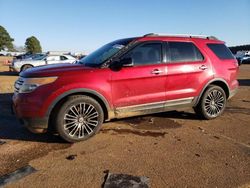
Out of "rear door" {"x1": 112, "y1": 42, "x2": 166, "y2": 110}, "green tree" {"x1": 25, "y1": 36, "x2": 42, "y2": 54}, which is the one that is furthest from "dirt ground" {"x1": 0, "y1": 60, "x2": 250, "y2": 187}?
"green tree" {"x1": 25, "y1": 36, "x2": 42, "y2": 54}

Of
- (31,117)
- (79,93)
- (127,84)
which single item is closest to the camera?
(31,117)

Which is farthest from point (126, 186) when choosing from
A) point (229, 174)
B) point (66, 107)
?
point (66, 107)

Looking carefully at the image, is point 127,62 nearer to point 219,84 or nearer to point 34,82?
point 34,82

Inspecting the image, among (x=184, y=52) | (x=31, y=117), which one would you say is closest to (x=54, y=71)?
(x=31, y=117)

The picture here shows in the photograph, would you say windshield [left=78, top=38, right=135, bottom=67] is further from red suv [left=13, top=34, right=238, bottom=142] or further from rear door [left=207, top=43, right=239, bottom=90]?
rear door [left=207, top=43, right=239, bottom=90]

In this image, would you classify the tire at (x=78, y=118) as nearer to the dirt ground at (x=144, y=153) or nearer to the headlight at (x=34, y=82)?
the dirt ground at (x=144, y=153)

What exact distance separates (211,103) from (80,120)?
10.1 feet

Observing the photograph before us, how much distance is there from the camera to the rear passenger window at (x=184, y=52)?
6012 millimetres

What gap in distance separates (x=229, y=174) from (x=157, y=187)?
3.43 ft

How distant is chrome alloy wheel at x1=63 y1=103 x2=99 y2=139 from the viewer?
16.5ft

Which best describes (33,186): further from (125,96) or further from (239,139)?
(239,139)

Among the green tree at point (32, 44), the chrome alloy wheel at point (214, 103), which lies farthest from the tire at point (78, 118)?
the green tree at point (32, 44)

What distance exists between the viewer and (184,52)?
243 inches

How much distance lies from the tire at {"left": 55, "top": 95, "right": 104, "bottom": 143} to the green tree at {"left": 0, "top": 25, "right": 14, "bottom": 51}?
375 feet
